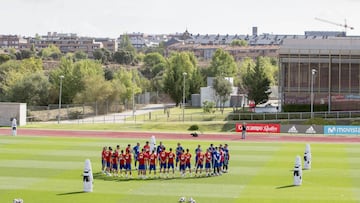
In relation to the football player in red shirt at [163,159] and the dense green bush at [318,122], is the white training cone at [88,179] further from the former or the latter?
the dense green bush at [318,122]

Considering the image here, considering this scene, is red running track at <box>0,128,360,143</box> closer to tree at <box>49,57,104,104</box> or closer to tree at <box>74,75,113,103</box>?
tree at <box>74,75,113,103</box>

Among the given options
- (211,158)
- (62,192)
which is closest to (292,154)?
(211,158)

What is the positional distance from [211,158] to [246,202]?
7.25 m

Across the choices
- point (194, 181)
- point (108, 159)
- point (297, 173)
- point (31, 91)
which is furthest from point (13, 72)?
point (297, 173)

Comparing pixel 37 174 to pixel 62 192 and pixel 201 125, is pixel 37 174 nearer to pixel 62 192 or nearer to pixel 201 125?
pixel 62 192

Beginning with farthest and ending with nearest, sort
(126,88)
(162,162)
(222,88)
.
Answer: (126,88), (222,88), (162,162)

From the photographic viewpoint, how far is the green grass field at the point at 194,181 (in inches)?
1044

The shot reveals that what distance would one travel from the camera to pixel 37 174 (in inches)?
1283

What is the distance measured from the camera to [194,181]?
30656mm

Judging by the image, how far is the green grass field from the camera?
26516mm

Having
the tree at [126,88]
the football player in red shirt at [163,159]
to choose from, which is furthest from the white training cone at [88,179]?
the tree at [126,88]

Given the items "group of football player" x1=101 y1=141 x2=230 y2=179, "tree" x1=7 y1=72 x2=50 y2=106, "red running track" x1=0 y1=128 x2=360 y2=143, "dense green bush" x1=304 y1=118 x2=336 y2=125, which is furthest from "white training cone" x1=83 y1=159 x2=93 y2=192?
"tree" x1=7 y1=72 x2=50 y2=106

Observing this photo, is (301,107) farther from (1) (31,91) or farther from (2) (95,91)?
(1) (31,91)

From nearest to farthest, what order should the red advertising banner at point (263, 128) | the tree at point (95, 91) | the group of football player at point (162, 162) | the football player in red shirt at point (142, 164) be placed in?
the football player in red shirt at point (142, 164) → the group of football player at point (162, 162) → the red advertising banner at point (263, 128) → the tree at point (95, 91)
